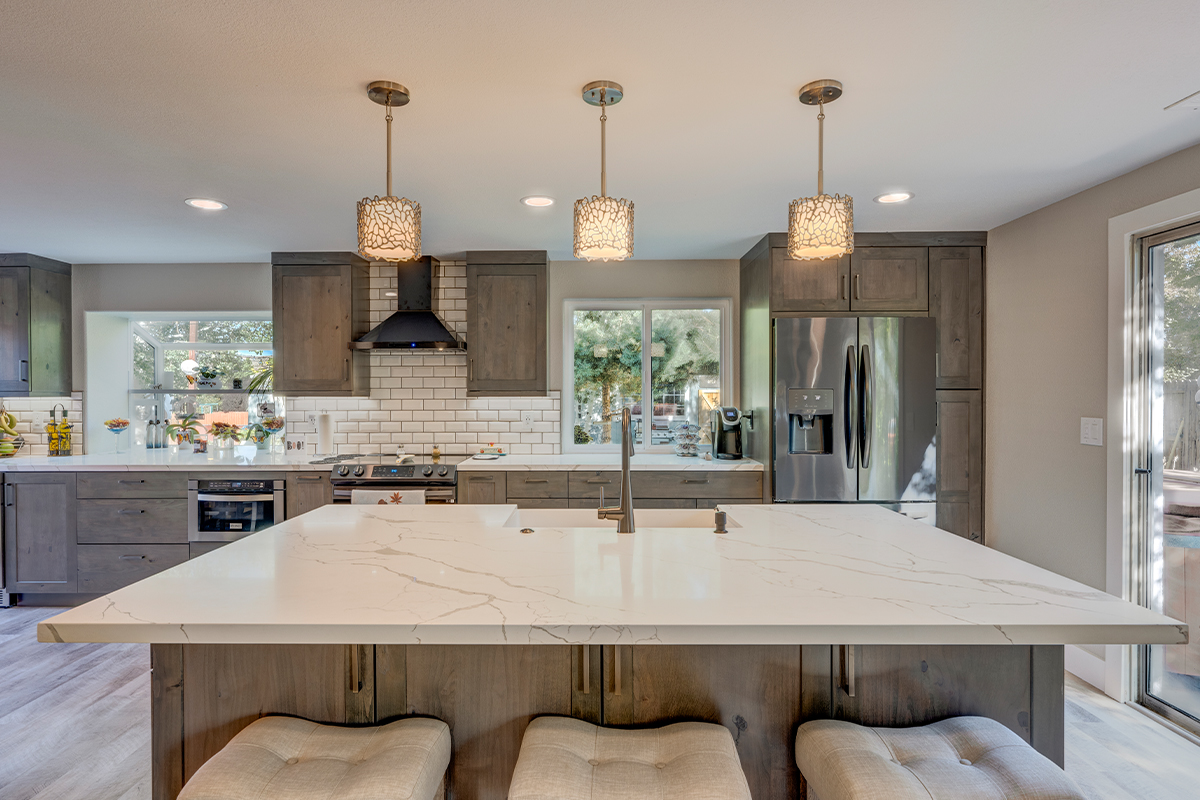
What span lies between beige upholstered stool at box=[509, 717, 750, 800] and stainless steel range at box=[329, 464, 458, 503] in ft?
9.19

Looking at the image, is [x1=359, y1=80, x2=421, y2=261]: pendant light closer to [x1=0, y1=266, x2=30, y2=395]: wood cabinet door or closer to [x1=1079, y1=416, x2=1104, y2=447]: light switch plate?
[x1=1079, y1=416, x2=1104, y2=447]: light switch plate

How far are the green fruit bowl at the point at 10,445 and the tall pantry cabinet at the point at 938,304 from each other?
17.4 feet

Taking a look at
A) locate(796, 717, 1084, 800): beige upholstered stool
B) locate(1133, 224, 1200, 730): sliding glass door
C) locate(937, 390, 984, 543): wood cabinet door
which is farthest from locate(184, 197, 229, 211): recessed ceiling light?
locate(1133, 224, 1200, 730): sliding glass door

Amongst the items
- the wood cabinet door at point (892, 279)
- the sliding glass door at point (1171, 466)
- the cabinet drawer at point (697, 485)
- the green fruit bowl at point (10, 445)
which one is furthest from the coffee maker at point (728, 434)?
the green fruit bowl at point (10, 445)

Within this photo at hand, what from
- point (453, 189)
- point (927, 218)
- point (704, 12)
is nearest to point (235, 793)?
point (704, 12)

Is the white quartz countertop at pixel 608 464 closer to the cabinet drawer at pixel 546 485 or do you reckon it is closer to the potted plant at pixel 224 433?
the cabinet drawer at pixel 546 485

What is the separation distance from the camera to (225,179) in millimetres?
2918

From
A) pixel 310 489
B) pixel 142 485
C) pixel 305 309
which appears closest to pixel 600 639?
pixel 310 489

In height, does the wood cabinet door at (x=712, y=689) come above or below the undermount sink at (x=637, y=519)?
below

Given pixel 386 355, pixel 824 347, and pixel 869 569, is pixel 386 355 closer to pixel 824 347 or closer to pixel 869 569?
pixel 824 347

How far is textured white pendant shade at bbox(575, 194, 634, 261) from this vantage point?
190cm

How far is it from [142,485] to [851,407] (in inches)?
178

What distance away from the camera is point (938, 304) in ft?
13.1

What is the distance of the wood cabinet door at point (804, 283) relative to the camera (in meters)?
3.94
